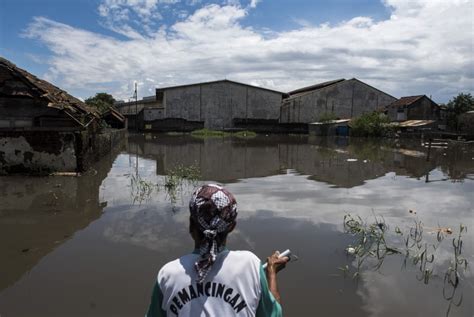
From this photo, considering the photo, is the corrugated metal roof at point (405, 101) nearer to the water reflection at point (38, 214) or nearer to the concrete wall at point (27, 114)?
the concrete wall at point (27, 114)

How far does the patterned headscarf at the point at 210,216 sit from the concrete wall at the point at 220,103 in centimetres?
4767

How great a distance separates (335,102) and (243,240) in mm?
50164

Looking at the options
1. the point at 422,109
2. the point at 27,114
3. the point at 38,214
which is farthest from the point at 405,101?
the point at 38,214

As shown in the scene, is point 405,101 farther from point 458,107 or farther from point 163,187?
point 163,187

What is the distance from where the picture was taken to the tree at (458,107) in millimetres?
45850

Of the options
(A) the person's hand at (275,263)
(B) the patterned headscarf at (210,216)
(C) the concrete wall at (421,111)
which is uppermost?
(C) the concrete wall at (421,111)

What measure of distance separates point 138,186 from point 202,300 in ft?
Answer: 30.6

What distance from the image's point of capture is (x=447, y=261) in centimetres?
564

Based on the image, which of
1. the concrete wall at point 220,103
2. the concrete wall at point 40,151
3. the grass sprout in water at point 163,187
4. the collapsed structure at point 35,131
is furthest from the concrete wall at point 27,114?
the concrete wall at point 220,103

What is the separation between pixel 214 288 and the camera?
176 cm

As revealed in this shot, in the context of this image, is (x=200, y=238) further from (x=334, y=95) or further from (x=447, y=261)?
(x=334, y=95)

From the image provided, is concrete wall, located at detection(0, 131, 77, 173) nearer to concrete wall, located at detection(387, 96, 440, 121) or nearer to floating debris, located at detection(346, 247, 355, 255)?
floating debris, located at detection(346, 247, 355, 255)

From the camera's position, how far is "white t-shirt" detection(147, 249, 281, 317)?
5.75 feet

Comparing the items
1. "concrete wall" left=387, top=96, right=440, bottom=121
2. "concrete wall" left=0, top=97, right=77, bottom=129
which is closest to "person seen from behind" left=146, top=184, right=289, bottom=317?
"concrete wall" left=0, top=97, right=77, bottom=129
